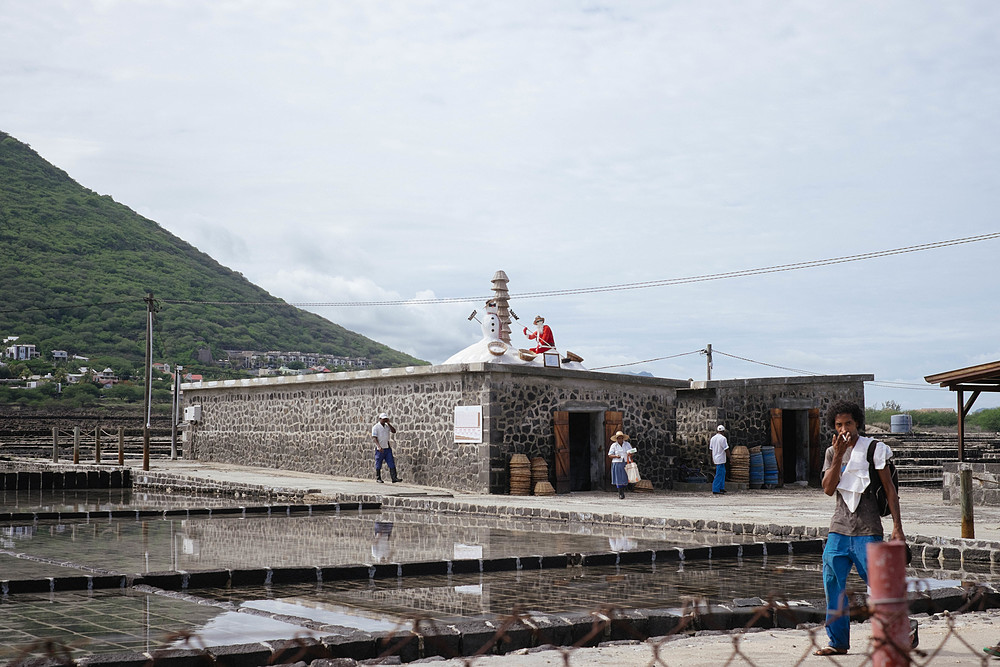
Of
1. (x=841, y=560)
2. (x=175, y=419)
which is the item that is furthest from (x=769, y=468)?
(x=841, y=560)

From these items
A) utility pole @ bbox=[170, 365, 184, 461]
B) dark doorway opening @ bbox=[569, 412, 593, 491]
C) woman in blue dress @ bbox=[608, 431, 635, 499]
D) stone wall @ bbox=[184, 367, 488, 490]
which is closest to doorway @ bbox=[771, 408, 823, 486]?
dark doorway opening @ bbox=[569, 412, 593, 491]

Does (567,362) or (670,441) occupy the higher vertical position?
(567,362)

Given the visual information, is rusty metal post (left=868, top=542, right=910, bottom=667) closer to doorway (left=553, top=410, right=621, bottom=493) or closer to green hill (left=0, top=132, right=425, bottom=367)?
doorway (left=553, top=410, right=621, bottom=493)

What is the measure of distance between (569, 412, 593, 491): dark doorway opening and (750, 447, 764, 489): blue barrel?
3.78 metres

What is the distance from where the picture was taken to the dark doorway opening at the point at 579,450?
24.4m

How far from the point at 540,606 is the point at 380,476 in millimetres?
14335

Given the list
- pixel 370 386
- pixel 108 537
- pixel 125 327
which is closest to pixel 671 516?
pixel 108 537

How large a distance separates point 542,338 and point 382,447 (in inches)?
179

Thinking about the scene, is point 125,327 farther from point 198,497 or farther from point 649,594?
point 649,594

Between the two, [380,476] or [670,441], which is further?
[670,441]

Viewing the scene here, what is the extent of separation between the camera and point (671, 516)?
14.4m

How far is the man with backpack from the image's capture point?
20.3ft

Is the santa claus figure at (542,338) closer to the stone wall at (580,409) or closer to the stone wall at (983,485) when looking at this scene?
the stone wall at (580,409)

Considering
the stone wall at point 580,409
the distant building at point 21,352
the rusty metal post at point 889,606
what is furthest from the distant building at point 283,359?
the rusty metal post at point 889,606
